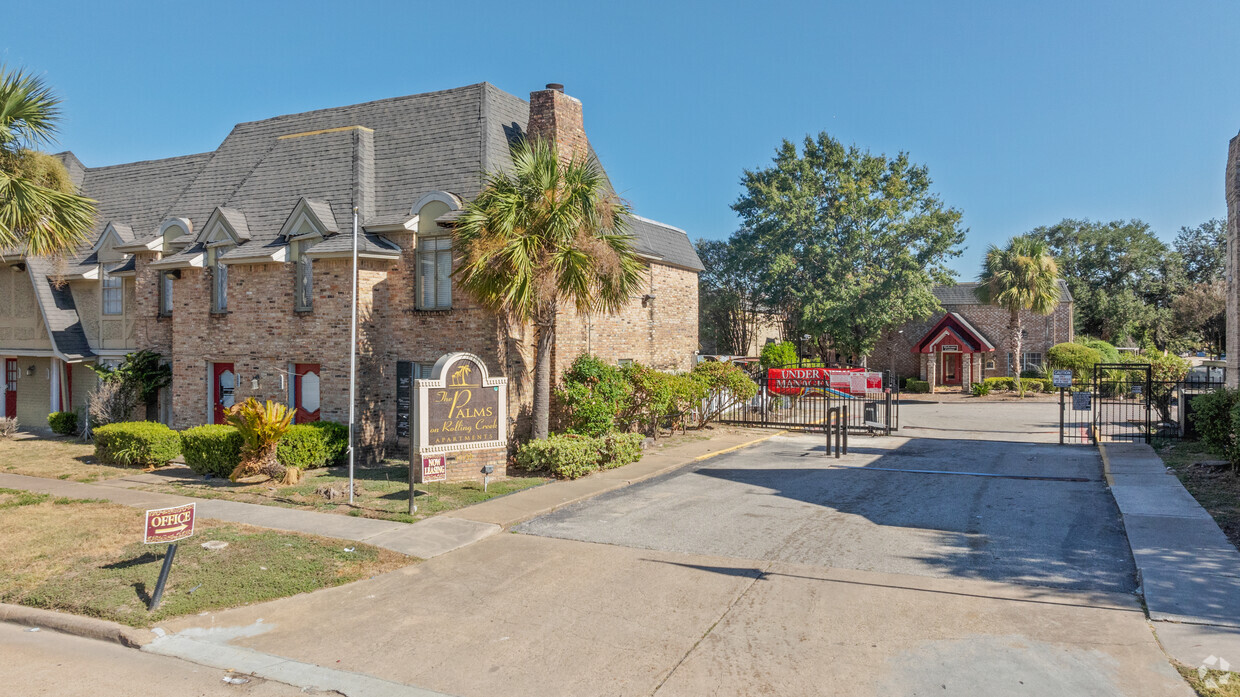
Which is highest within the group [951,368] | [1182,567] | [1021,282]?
[1021,282]

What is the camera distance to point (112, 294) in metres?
22.7

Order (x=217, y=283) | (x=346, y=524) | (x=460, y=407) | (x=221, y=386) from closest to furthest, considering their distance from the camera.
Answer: (x=346, y=524), (x=460, y=407), (x=217, y=283), (x=221, y=386)

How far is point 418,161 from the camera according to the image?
18.1 metres

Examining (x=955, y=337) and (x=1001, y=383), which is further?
(x=955, y=337)

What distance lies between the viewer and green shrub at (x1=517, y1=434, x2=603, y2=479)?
48.1 ft

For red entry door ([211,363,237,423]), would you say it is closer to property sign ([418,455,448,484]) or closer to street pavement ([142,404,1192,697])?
property sign ([418,455,448,484])

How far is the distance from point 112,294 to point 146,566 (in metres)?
17.3

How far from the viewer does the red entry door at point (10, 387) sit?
2466cm

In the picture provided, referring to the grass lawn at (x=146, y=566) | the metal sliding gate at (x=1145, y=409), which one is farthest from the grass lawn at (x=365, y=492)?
the metal sliding gate at (x=1145, y=409)

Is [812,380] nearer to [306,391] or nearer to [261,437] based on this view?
[306,391]

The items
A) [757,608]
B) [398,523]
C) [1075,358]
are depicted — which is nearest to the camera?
[757,608]

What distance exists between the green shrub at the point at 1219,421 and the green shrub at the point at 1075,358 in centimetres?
2767

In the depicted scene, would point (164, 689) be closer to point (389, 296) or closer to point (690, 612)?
point (690, 612)

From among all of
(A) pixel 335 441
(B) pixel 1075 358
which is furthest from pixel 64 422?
(B) pixel 1075 358
